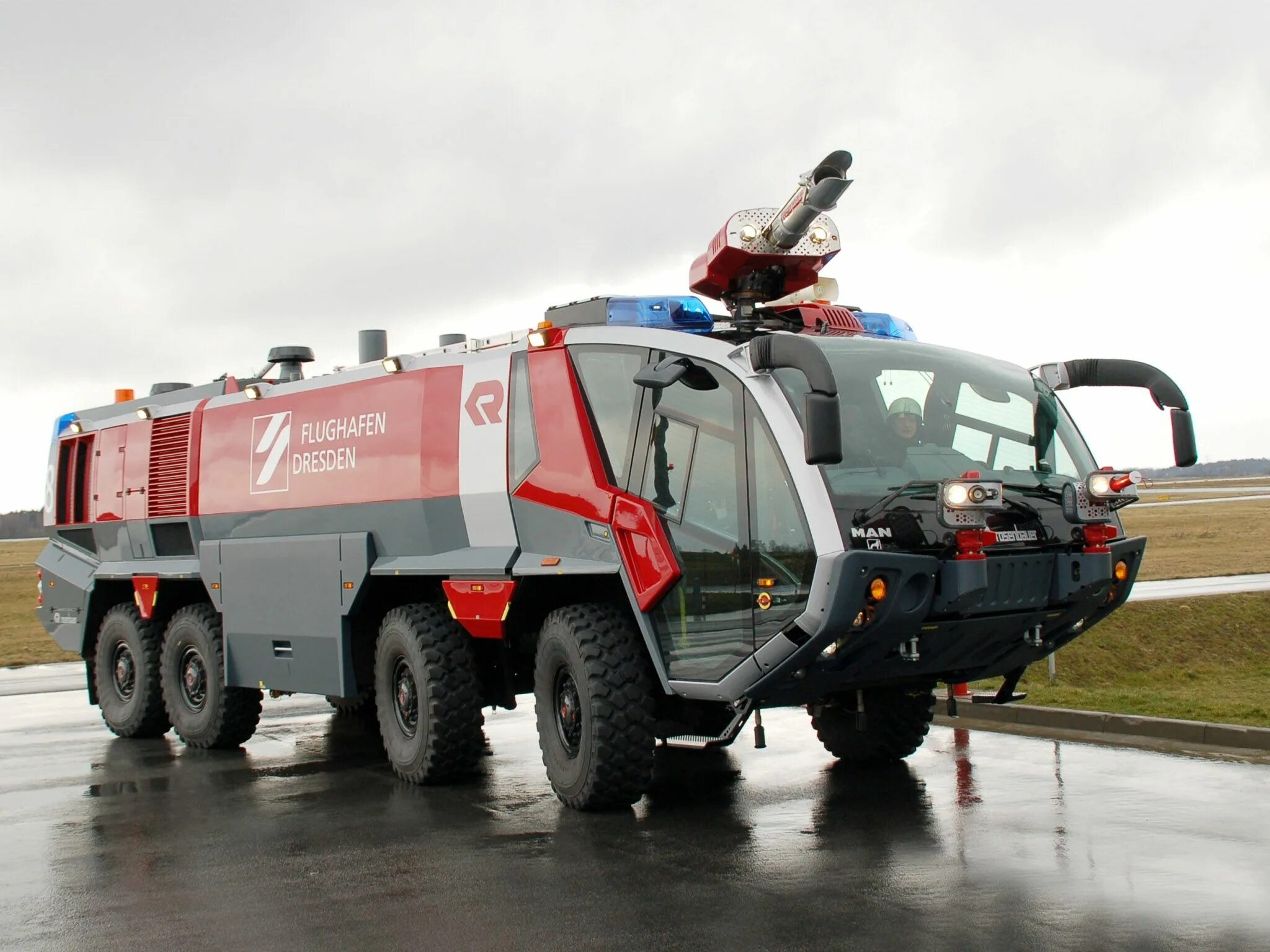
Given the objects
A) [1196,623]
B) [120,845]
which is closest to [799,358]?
[120,845]

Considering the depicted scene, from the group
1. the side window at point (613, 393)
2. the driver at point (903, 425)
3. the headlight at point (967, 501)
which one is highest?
the side window at point (613, 393)

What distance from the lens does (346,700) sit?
14602 mm

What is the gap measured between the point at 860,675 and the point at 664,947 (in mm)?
2548

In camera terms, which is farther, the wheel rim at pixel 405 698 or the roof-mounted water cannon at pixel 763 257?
the wheel rim at pixel 405 698

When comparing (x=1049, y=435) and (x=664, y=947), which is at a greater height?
(x=1049, y=435)

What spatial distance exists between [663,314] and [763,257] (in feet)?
2.97

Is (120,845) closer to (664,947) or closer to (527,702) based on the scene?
(664,947)

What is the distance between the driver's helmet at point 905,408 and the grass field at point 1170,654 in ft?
14.0

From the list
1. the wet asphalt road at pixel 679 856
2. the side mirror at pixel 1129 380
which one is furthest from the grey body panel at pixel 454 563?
the side mirror at pixel 1129 380

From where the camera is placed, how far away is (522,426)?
31.4 ft

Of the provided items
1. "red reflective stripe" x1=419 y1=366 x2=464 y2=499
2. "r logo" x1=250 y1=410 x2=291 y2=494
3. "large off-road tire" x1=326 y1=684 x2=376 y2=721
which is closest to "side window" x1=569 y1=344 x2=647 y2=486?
"red reflective stripe" x1=419 y1=366 x2=464 y2=499

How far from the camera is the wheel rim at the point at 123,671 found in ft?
46.5

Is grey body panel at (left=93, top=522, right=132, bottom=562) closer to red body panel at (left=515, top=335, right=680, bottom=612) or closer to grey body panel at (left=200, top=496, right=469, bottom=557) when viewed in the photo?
grey body panel at (left=200, top=496, right=469, bottom=557)

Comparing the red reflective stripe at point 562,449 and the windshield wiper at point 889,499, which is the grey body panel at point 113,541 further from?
the windshield wiper at point 889,499
